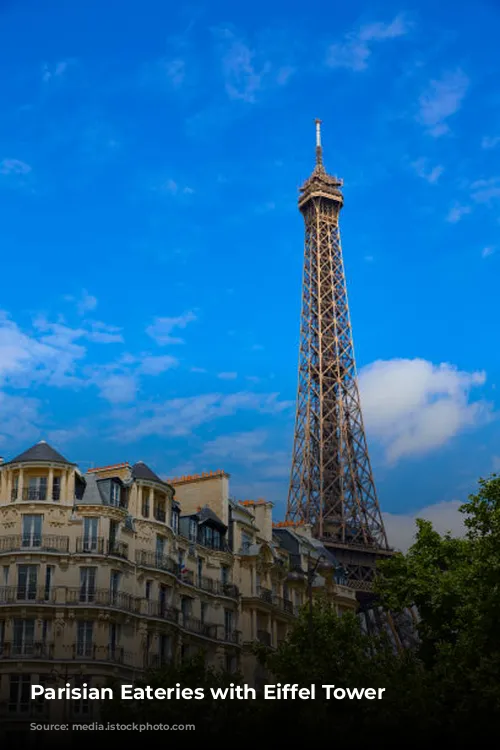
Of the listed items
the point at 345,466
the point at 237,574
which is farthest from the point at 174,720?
the point at 345,466

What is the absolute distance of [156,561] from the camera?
183 feet

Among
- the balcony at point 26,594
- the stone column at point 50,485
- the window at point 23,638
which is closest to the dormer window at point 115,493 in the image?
the stone column at point 50,485

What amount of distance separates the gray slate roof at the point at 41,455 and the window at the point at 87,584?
5.25m

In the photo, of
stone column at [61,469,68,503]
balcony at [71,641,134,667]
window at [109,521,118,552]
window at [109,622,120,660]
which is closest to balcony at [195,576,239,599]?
window at [109,521,118,552]

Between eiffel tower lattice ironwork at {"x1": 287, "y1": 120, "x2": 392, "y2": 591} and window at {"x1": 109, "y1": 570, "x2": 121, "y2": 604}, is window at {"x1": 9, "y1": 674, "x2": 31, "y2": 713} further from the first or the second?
eiffel tower lattice ironwork at {"x1": 287, "y1": 120, "x2": 392, "y2": 591}

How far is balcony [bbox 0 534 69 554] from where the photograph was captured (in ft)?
171

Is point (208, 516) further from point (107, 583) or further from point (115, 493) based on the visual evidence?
point (107, 583)

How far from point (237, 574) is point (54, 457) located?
14594 mm

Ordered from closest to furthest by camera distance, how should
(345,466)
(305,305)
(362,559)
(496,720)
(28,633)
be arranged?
1. (496,720)
2. (28,633)
3. (362,559)
4. (345,466)
5. (305,305)

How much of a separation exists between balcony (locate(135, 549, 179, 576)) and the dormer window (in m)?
2.68

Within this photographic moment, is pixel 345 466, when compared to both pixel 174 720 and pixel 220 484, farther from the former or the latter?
pixel 174 720

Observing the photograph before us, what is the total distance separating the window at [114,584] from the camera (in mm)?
52531

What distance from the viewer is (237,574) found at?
209ft

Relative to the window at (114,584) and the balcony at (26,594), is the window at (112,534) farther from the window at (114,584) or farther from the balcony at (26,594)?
the balcony at (26,594)
